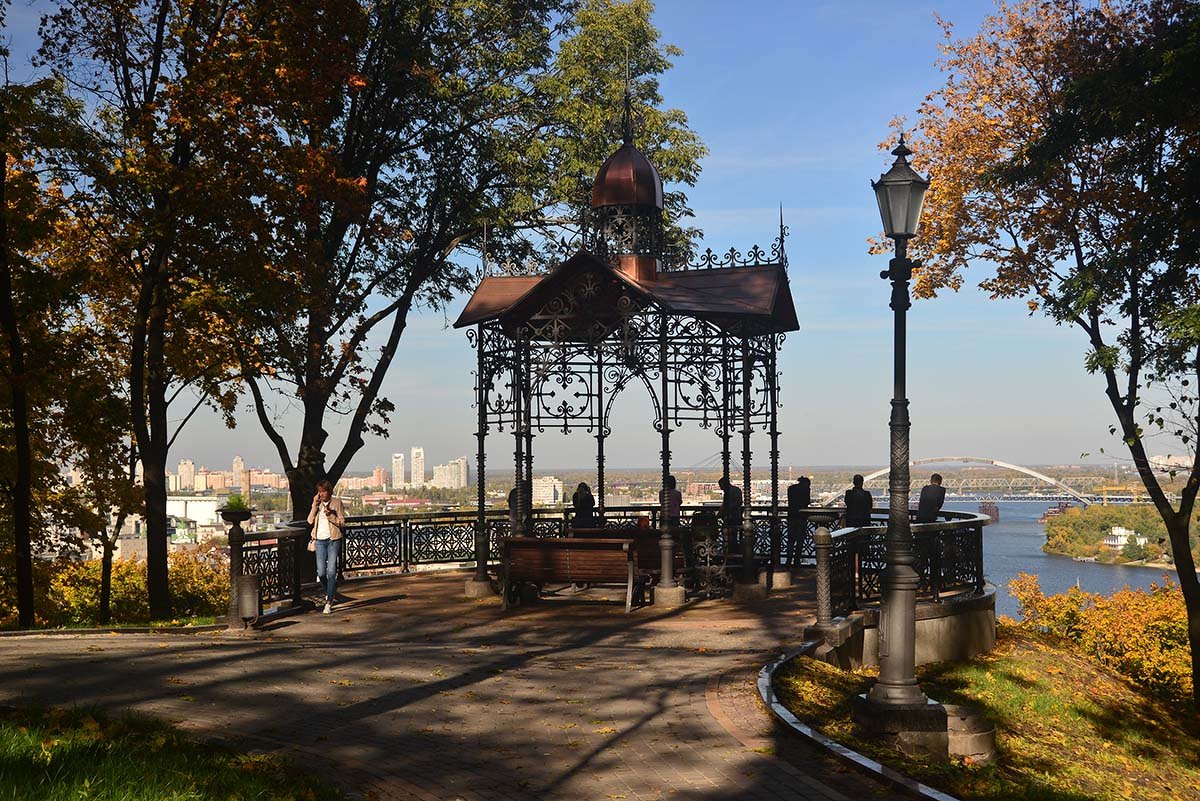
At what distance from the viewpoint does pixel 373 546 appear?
22172 millimetres

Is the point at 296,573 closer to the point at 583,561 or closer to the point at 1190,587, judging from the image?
the point at 583,561

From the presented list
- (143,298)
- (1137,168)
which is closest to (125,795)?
(143,298)

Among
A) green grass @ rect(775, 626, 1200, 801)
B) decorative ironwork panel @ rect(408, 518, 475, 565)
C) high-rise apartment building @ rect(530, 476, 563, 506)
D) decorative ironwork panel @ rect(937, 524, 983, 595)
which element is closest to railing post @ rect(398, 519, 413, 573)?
decorative ironwork panel @ rect(408, 518, 475, 565)

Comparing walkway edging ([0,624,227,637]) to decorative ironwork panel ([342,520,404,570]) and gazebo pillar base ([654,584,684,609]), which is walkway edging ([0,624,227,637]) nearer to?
decorative ironwork panel ([342,520,404,570])

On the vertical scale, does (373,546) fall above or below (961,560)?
below

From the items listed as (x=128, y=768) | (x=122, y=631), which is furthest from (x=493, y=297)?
(x=128, y=768)

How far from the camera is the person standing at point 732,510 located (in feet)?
66.4

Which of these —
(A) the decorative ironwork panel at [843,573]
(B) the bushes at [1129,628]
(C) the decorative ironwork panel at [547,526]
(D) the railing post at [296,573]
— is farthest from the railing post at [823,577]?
(B) the bushes at [1129,628]

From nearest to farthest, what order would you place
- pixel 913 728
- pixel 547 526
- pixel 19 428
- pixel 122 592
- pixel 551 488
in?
1. pixel 913 728
2. pixel 19 428
3. pixel 547 526
4. pixel 122 592
5. pixel 551 488

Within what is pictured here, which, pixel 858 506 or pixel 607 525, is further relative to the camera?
pixel 607 525

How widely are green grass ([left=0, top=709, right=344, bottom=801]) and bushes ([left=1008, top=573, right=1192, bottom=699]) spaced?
2184 cm

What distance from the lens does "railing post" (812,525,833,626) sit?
1272cm

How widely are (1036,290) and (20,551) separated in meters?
19.5

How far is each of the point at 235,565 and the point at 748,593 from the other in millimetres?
7520
